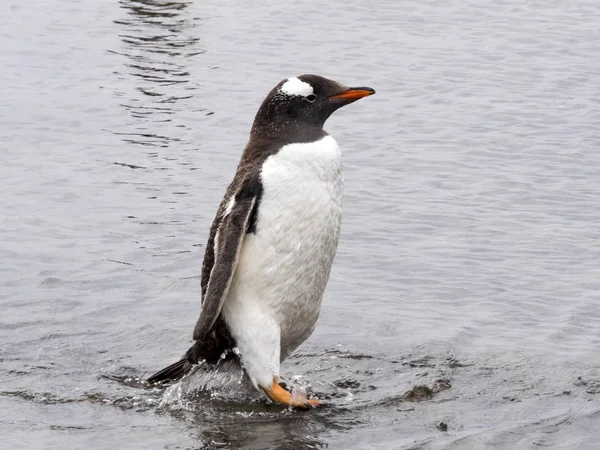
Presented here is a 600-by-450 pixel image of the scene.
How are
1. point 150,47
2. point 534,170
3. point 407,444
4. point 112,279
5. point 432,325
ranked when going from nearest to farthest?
point 407,444
point 432,325
point 112,279
point 534,170
point 150,47

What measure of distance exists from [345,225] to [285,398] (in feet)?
9.02

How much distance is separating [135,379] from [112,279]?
1.38 meters

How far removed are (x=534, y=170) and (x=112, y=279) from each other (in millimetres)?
3335

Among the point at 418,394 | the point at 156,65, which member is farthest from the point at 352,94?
the point at 156,65

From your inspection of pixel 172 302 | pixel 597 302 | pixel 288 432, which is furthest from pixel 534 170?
pixel 288 432

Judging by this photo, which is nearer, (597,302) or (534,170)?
(597,302)

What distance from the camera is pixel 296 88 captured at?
5.56m

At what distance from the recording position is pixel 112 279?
7.17 metres

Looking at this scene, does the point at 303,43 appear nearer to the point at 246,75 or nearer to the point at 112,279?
the point at 246,75

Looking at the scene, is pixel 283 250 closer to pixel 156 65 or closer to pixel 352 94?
pixel 352 94

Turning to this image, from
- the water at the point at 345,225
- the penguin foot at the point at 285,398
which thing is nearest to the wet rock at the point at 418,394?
the water at the point at 345,225

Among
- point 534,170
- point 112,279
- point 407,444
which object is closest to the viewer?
point 407,444

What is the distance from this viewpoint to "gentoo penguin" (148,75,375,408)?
211 inches

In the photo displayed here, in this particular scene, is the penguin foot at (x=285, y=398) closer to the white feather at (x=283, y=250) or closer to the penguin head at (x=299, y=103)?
Result: the white feather at (x=283, y=250)
